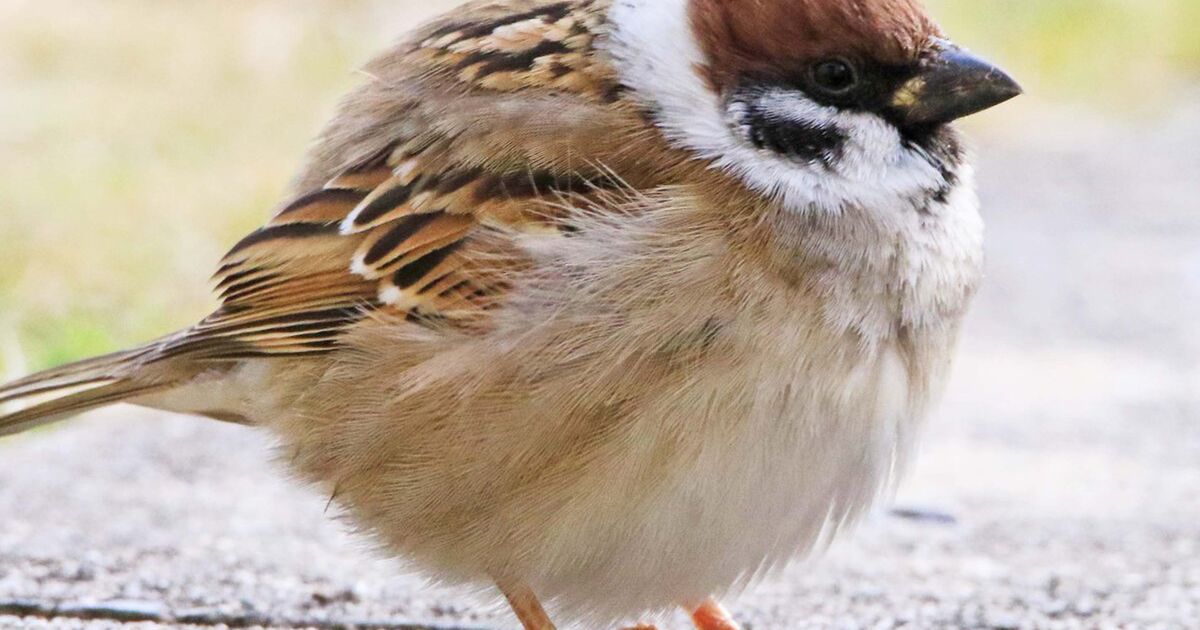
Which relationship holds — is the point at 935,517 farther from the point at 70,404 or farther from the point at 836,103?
the point at 70,404

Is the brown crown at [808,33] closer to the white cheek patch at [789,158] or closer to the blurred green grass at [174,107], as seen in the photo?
the white cheek patch at [789,158]

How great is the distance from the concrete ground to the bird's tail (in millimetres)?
322

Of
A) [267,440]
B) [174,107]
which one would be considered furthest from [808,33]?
[174,107]

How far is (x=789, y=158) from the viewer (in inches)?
135

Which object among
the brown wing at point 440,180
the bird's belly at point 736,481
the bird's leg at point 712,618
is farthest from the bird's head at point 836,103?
the bird's leg at point 712,618

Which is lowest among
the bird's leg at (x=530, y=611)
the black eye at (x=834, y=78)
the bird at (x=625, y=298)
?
the bird's leg at (x=530, y=611)

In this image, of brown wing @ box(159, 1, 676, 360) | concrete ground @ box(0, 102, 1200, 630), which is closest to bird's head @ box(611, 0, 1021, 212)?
brown wing @ box(159, 1, 676, 360)

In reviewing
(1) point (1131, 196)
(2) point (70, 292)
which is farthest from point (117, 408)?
(1) point (1131, 196)

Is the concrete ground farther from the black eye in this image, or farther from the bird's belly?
the black eye

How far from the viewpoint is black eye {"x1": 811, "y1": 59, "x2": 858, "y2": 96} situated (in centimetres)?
344

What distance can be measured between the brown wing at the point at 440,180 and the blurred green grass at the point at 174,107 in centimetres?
210

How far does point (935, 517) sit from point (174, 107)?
17.4ft

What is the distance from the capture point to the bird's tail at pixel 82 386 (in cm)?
383

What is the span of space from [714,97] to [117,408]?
2922 millimetres
